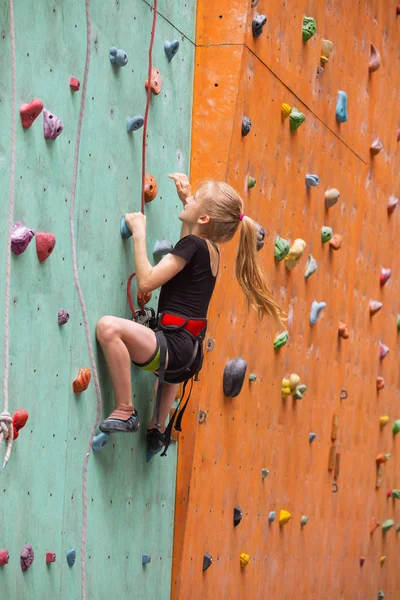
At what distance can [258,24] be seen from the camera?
4742 millimetres

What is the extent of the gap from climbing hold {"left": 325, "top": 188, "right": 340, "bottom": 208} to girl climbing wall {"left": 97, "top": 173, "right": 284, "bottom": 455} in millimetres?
1845

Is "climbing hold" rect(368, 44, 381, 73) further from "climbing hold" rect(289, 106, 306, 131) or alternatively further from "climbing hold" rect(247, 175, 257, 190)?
"climbing hold" rect(247, 175, 257, 190)

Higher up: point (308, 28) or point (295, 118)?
point (308, 28)

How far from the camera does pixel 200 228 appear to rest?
4.04m

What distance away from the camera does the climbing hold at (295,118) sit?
5.32m

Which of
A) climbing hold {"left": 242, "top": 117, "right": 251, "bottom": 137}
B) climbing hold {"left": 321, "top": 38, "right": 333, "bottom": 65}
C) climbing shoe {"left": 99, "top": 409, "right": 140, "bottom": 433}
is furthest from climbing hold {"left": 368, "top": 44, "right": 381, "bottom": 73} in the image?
climbing shoe {"left": 99, "top": 409, "right": 140, "bottom": 433}

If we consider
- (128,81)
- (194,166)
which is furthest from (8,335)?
(194,166)

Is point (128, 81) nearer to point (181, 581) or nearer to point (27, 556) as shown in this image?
point (27, 556)

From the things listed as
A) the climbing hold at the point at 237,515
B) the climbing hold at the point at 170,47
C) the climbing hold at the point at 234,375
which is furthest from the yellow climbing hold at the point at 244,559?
the climbing hold at the point at 170,47

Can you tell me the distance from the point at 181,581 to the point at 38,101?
215 cm

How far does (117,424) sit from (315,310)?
2323 mm

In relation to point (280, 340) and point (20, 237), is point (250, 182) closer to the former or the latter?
point (280, 340)

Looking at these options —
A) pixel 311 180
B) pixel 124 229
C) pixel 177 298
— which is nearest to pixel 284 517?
pixel 311 180

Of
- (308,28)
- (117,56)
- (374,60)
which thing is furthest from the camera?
(374,60)
